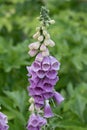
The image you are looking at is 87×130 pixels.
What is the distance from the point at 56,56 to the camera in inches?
178

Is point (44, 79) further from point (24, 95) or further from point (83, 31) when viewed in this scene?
point (83, 31)

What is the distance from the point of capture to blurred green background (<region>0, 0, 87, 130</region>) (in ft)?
12.0

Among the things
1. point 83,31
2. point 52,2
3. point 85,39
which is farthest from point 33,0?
point 85,39

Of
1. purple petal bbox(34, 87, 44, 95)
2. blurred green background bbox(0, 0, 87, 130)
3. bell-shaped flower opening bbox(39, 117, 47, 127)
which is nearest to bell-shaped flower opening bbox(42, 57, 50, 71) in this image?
purple petal bbox(34, 87, 44, 95)

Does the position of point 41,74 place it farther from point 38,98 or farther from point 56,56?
point 56,56

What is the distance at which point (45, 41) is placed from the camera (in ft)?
8.66

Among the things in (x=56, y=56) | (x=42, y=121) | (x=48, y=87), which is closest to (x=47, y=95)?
(x=48, y=87)

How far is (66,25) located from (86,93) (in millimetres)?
1855

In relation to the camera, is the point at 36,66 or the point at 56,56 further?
the point at 56,56

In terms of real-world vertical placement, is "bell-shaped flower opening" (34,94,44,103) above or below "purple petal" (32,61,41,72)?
below

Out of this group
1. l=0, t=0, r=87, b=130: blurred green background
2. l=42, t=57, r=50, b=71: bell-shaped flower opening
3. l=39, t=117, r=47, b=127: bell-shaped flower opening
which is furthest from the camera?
l=0, t=0, r=87, b=130: blurred green background

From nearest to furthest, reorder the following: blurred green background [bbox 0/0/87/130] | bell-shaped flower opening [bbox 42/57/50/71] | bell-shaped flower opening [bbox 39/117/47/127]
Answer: bell-shaped flower opening [bbox 42/57/50/71], bell-shaped flower opening [bbox 39/117/47/127], blurred green background [bbox 0/0/87/130]

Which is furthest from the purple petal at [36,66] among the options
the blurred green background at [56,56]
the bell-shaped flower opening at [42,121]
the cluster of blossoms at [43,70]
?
the blurred green background at [56,56]

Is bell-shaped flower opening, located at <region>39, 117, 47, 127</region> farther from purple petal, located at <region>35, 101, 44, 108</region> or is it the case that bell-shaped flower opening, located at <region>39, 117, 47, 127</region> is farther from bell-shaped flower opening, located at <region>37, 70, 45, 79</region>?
bell-shaped flower opening, located at <region>37, 70, 45, 79</region>
